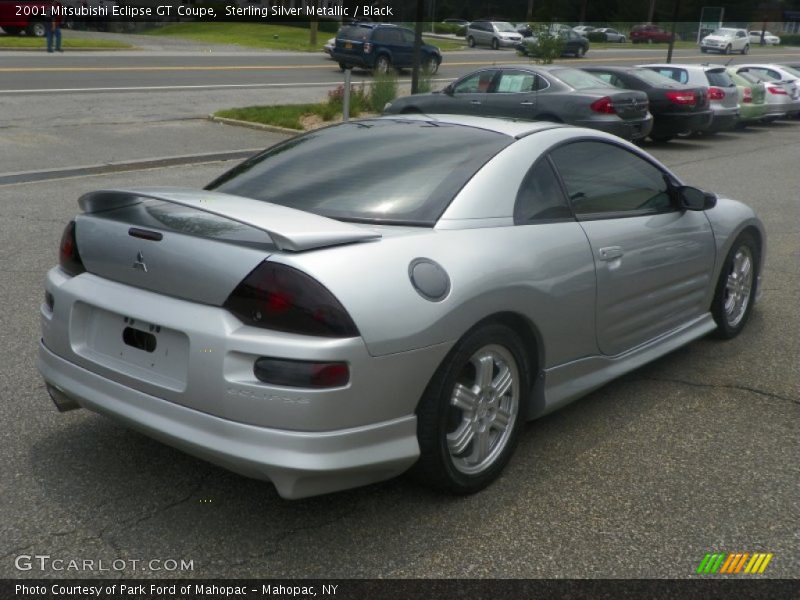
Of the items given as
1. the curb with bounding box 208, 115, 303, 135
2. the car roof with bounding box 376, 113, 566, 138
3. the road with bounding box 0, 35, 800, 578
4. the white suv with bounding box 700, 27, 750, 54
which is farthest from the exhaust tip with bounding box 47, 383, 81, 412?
the white suv with bounding box 700, 27, 750, 54

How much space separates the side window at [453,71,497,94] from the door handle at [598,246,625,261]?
12514 millimetres

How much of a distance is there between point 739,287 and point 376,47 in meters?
28.2

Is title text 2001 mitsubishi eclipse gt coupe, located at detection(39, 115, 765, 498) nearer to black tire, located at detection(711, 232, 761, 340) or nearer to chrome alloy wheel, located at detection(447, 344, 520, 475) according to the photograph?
chrome alloy wheel, located at detection(447, 344, 520, 475)

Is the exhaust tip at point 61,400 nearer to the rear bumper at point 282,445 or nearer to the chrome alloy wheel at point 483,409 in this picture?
the rear bumper at point 282,445

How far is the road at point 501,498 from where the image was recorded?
3.31m

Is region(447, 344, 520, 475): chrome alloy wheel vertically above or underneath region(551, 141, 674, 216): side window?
underneath

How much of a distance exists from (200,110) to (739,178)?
11089mm

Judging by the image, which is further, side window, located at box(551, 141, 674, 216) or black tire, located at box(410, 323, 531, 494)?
side window, located at box(551, 141, 674, 216)

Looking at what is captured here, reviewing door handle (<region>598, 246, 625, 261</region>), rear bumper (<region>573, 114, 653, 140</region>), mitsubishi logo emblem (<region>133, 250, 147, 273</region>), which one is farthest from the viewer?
rear bumper (<region>573, 114, 653, 140</region>)

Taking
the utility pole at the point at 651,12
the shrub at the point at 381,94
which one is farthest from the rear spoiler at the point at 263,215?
the utility pole at the point at 651,12

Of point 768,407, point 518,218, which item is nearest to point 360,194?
point 518,218

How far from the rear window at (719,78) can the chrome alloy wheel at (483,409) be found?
18122 millimetres

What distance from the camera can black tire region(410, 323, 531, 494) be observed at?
349 centimetres

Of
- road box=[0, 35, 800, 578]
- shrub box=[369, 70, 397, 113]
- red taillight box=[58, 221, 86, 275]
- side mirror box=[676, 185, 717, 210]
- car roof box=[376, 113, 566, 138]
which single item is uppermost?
car roof box=[376, 113, 566, 138]
